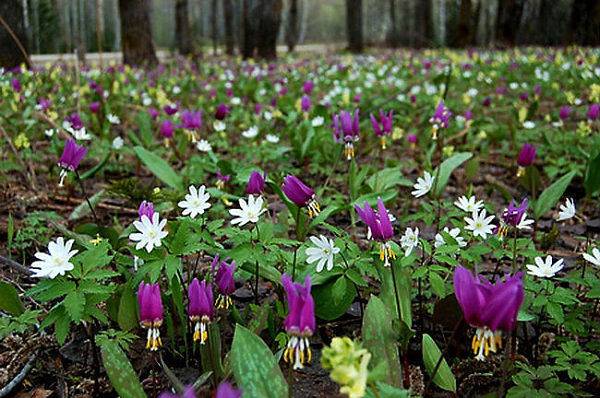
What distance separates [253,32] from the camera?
557 inches

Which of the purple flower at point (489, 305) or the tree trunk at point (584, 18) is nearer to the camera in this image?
the purple flower at point (489, 305)

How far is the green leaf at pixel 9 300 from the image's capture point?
1755 mm

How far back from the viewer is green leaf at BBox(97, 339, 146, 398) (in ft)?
4.89

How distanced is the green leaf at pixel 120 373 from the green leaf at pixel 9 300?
0.40 m

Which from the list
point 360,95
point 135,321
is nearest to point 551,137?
point 360,95

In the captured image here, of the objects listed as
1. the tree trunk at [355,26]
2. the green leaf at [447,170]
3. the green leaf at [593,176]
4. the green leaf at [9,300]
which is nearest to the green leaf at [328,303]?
the green leaf at [9,300]

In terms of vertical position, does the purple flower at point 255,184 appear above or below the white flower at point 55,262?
above

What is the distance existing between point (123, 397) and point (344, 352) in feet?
2.44

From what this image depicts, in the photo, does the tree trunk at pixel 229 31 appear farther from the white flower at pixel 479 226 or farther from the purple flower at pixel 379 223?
the purple flower at pixel 379 223

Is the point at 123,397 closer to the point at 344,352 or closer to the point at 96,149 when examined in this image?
the point at 344,352

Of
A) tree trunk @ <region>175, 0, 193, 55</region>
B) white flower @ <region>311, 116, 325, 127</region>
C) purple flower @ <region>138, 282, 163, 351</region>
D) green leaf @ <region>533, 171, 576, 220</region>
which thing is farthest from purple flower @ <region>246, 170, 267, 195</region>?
tree trunk @ <region>175, 0, 193, 55</region>

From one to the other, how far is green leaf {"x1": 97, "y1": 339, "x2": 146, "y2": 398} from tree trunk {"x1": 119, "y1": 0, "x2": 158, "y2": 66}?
1075 cm

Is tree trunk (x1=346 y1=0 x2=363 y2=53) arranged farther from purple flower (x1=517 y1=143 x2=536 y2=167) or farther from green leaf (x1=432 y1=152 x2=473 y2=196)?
purple flower (x1=517 y1=143 x2=536 y2=167)

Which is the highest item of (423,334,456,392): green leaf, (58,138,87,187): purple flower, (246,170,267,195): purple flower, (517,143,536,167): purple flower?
(58,138,87,187): purple flower
